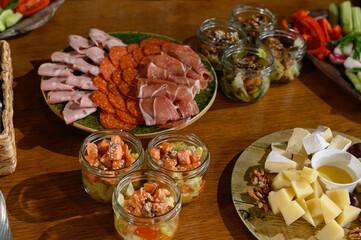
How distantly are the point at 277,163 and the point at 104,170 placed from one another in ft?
2.16

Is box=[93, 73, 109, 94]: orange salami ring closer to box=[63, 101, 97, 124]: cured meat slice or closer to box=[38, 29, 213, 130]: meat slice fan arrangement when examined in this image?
box=[38, 29, 213, 130]: meat slice fan arrangement

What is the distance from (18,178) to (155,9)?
1.50 metres

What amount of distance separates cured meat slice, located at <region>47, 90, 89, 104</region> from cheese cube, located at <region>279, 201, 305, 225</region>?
3.26ft

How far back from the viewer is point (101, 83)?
199 centimetres

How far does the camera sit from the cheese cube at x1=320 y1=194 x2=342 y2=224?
4.91 ft

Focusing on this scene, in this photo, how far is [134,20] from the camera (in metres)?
2.67

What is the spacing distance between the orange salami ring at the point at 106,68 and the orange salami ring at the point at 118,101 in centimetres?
13

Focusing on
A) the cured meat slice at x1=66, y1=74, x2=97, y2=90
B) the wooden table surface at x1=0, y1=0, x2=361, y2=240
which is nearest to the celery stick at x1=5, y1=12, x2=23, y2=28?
the wooden table surface at x1=0, y1=0, x2=361, y2=240

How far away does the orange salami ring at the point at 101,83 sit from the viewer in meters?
1.97

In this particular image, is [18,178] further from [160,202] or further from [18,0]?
[18,0]

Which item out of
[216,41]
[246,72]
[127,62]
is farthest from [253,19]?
[127,62]

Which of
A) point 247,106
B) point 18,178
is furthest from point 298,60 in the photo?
point 18,178

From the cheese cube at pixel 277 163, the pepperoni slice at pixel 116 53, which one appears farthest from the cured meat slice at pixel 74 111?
the cheese cube at pixel 277 163

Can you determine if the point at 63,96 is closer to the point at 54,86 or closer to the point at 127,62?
the point at 54,86
